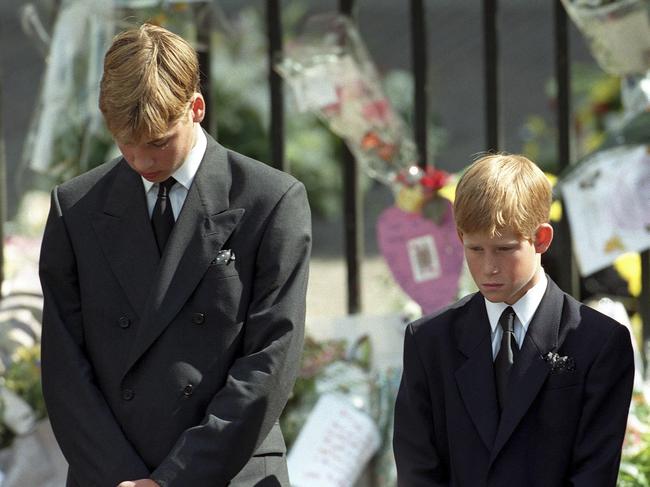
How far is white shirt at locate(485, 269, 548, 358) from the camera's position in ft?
9.04

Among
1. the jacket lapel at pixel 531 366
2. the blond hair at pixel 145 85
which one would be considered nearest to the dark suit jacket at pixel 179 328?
the blond hair at pixel 145 85

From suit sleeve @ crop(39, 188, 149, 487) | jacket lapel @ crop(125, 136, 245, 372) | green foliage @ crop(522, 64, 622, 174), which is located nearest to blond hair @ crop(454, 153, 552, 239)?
jacket lapel @ crop(125, 136, 245, 372)

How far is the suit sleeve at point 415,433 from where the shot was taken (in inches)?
109

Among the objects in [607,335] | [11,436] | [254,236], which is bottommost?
[11,436]

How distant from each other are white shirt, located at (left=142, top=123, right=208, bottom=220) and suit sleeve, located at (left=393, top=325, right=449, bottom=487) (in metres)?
0.54

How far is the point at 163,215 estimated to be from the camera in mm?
2807

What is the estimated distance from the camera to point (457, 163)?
26.5 feet

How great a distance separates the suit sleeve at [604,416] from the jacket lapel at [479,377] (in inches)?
6.8

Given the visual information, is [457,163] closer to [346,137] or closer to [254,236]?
[346,137]

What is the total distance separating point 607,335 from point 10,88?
24.9ft

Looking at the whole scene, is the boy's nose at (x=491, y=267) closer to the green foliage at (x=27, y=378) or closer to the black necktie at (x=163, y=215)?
the black necktie at (x=163, y=215)

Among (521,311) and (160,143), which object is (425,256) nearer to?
(521,311)

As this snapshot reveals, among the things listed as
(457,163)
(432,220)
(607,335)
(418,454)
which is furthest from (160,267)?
(457,163)

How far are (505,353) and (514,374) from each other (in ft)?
0.18
